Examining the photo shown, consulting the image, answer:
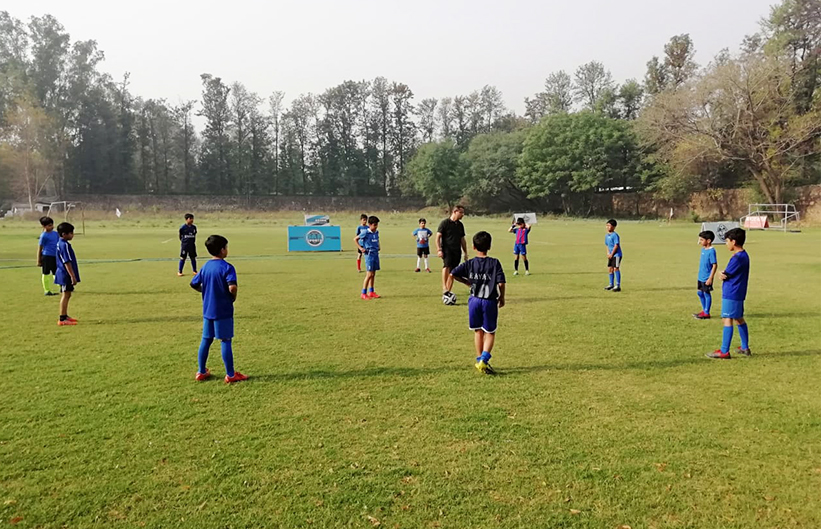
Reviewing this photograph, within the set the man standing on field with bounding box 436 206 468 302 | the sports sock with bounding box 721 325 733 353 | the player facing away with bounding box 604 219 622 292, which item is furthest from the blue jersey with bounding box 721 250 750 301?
the player facing away with bounding box 604 219 622 292

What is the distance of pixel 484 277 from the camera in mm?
6578

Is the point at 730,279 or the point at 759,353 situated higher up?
the point at 730,279

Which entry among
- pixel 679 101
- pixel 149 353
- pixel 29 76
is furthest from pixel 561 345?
pixel 29 76

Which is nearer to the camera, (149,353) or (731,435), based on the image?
(731,435)

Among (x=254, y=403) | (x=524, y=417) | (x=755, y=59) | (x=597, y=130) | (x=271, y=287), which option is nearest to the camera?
(x=524, y=417)

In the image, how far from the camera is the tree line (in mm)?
49812

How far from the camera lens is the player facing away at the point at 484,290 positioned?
21.5ft

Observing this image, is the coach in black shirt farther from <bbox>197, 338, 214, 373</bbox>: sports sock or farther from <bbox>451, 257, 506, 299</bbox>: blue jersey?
<bbox>197, 338, 214, 373</bbox>: sports sock

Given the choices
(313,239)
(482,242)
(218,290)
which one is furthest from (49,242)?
(313,239)

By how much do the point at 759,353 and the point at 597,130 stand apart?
6139 cm

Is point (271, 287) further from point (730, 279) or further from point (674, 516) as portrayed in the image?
point (674, 516)

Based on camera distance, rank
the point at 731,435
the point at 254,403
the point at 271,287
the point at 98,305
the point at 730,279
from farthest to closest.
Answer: the point at 271,287, the point at 98,305, the point at 730,279, the point at 254,403, the point at 731,435

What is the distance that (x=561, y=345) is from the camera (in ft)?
26.9

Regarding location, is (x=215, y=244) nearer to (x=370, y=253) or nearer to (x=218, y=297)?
(x=218, y=297)
